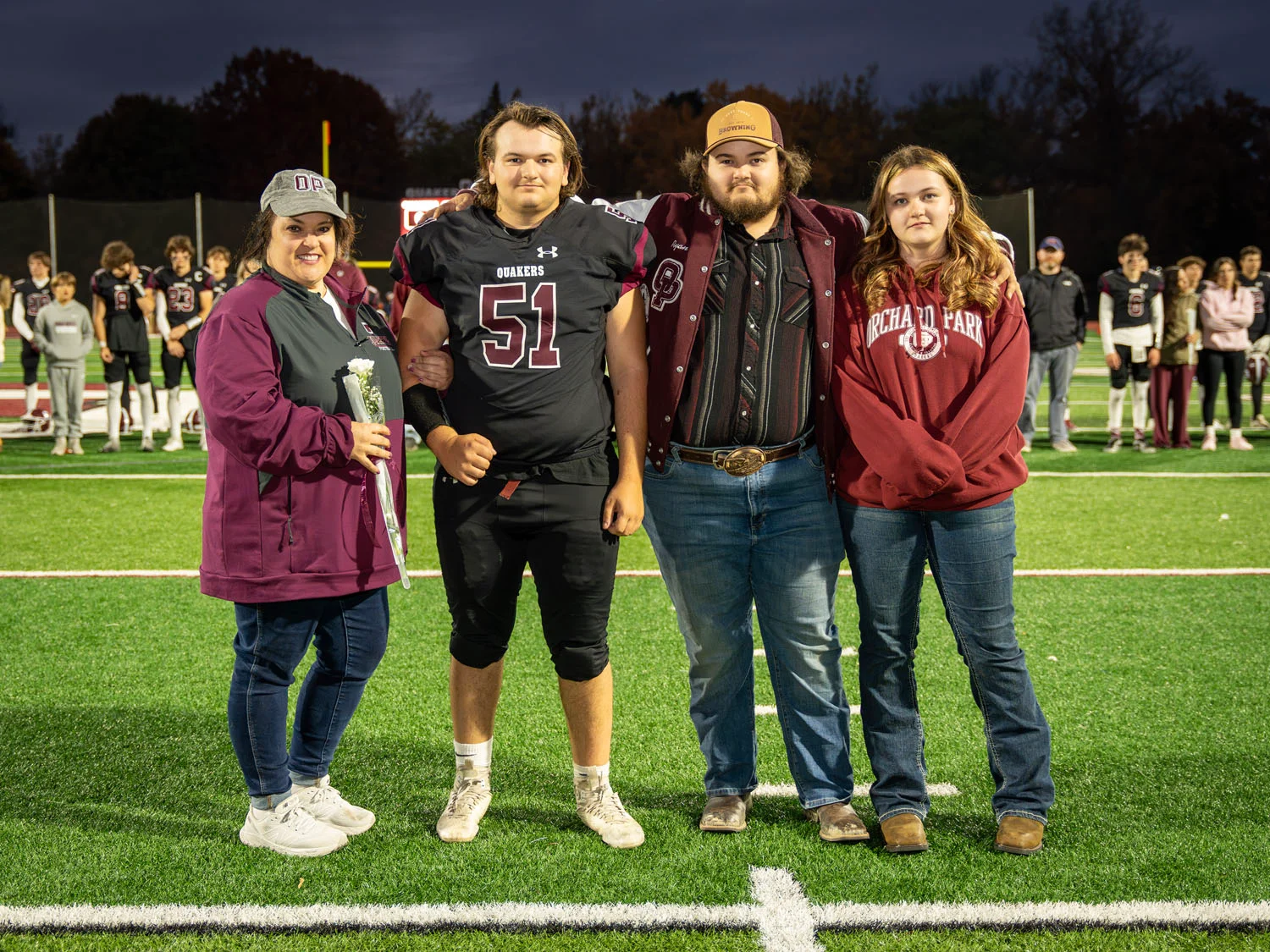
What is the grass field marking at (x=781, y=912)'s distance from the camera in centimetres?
275

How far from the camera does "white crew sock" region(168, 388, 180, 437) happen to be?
38.8 feet

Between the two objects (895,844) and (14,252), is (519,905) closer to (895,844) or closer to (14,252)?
(895,844)

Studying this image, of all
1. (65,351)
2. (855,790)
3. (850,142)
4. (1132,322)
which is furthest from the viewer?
(850,142)

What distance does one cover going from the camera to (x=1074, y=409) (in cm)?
1612

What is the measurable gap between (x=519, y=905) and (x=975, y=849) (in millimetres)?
1224

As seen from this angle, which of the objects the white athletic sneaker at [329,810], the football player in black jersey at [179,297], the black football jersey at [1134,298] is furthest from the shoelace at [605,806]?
the black football jersey at [1134,298]

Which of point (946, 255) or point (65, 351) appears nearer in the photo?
point (946, 255)

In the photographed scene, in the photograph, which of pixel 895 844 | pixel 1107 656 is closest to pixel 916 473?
pixel 895 844

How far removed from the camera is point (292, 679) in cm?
317

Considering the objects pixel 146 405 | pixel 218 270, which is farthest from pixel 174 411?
pixel 218 270

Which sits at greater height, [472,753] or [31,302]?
[31,302]

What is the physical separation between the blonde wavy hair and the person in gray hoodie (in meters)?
9.90

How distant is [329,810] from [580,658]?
0.84 metres

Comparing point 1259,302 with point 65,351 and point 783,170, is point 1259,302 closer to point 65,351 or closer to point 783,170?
point 783,170
